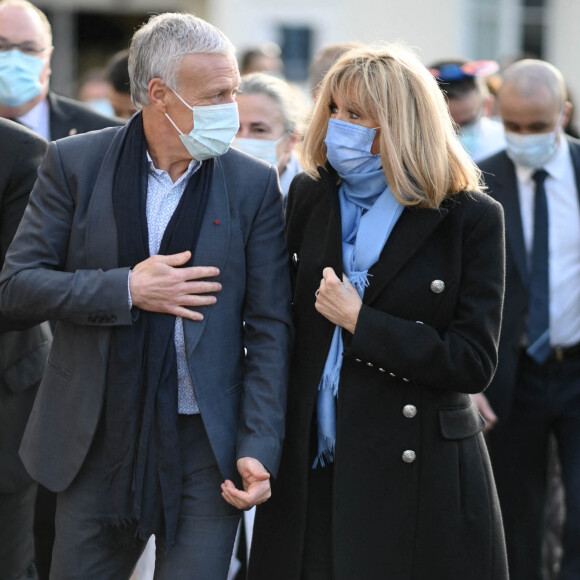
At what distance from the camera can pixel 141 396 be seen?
3.15 m

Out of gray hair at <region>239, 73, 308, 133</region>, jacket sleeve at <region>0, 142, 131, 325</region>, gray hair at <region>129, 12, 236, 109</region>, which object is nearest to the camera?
jacket sleeve at <region>0, 142, 131, 325</region>

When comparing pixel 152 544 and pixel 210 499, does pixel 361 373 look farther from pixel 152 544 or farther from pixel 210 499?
pixel 152 544

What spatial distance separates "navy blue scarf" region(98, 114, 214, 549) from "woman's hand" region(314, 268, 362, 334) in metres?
0.41

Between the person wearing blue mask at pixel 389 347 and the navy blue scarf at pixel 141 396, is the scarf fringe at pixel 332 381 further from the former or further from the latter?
the navy blue scarf at pixel 141 396

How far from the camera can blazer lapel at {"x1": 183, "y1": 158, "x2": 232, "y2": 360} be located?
3139mm

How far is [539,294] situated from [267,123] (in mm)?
1382

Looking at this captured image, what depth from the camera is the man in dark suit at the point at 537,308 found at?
485 centimetres

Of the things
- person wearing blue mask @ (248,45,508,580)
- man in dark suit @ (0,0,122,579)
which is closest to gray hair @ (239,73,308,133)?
man in dark suit @ (0,0,122,579)

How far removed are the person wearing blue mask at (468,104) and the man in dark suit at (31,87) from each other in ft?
6.76

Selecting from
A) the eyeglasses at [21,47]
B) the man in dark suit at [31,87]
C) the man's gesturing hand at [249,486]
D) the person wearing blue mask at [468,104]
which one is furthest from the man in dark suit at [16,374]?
the person wearing blue mask at [468,104]

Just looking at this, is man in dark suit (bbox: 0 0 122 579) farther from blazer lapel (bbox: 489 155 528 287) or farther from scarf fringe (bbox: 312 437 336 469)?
scarf fringe (bbox: 312 437 336 469)

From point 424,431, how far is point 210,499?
0.68 m

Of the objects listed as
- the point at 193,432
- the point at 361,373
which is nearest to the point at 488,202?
the point at 361,373

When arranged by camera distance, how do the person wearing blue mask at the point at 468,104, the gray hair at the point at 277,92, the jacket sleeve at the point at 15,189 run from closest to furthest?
the jacket sleeve at the point at 15,189 < the gray hair at the point at 277,92 < the person wearing blue mask at the point at 468,104
